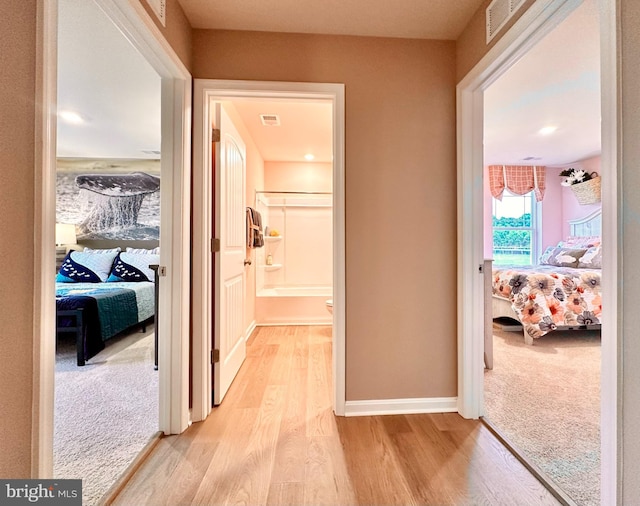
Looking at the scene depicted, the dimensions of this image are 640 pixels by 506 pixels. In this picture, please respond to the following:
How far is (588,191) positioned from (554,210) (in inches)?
32.6

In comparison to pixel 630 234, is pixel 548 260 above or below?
below

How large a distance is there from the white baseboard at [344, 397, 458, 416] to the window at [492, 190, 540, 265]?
4.75 metres

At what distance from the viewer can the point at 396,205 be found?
1.92 meters

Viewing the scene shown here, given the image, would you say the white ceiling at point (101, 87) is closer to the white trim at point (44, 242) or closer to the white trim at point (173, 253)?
the white trim at point (173, 253)

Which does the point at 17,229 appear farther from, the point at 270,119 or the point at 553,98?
the point at 553,98

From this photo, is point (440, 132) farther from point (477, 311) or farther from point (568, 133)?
point (568, 133)

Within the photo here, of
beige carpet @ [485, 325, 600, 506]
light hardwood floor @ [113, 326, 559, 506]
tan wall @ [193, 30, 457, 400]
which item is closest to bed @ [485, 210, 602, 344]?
beige carpet @ [485, 325, 600, 506]

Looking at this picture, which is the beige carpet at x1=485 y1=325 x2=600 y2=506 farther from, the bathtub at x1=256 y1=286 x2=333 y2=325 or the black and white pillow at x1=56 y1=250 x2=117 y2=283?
the black and white pillow at x1=56 y1=250 x2=117 y2=283

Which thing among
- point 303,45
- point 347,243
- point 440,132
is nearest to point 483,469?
point 347,243

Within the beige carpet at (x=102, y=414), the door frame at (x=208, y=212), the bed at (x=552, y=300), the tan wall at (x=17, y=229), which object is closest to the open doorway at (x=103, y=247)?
the beige carpet at (x=102, y=414)

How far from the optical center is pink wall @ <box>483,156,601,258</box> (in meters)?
5.42

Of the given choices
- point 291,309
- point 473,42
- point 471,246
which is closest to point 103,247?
point 291,309

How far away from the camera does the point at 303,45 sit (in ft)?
6.14

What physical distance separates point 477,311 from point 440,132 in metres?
1.17
